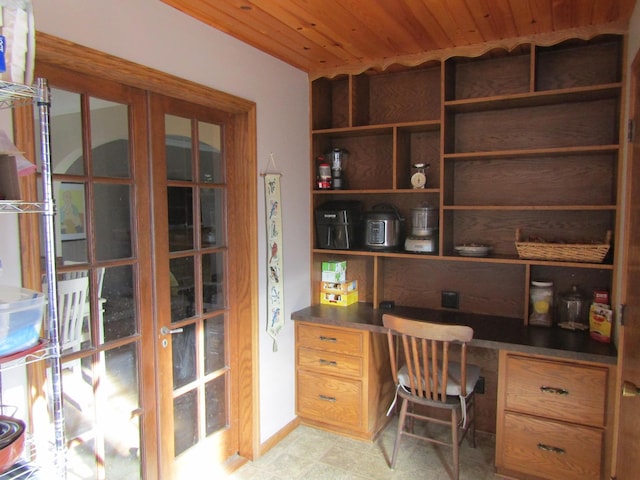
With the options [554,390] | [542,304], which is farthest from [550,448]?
[542,304]

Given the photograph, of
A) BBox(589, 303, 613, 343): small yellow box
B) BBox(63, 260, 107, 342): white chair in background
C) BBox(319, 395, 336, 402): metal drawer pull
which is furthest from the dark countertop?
BBox(63, 260, 107, 342): white chair in background

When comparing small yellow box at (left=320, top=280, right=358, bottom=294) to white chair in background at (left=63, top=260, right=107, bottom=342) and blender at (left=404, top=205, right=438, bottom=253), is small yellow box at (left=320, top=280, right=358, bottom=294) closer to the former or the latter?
blender at (left=404, top=205, right=438, bottom=253)

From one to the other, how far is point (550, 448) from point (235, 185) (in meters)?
2.17

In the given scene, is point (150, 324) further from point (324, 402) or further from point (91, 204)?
point (324, 402)

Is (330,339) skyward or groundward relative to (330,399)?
skyward

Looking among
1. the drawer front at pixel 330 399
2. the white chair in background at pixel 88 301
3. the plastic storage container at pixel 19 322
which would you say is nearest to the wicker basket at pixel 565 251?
the drawer front at pixel 330 399

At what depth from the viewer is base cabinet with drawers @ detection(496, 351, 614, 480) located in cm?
228

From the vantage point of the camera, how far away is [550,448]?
7.83ft

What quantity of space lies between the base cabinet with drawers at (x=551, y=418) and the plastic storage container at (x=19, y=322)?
2.16 metres

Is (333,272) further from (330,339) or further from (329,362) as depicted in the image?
(329,362)

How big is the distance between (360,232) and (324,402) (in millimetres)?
1172

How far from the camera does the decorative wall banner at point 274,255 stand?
277cm

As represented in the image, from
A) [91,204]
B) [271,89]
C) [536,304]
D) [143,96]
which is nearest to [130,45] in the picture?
[143,96]

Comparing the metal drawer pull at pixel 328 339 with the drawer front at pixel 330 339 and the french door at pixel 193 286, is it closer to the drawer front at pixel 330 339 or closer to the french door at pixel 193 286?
the drawer front at pixel 330 339
